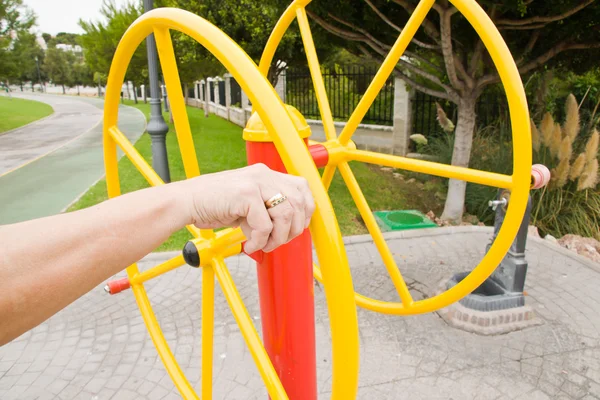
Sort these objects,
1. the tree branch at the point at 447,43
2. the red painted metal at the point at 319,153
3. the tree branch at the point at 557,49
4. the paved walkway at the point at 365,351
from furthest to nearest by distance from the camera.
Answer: the tree branch at the point at 557,49 < the tree branch at the point at 447,43 < the paved walkway at the point at 365,351 < the red painted metal at the point at 319,153

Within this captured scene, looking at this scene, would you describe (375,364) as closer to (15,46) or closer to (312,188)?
(312,188)

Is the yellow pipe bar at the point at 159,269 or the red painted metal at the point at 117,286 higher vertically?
the yellow pipe bar at the point at 159,269

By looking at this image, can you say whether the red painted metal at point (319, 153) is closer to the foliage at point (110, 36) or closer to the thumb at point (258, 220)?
the thumb at point (258, 220)

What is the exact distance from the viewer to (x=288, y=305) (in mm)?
1307

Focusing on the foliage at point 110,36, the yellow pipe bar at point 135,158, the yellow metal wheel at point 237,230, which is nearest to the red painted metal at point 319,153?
the yellow metal wheel at point 237,230

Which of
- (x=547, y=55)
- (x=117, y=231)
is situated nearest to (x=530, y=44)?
(x=547, y=55)

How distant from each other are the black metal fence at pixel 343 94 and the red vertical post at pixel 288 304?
26.9 ft

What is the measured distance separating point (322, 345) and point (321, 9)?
333 centimetres

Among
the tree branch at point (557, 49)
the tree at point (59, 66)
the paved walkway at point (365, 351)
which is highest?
the tree at point (59, 66)

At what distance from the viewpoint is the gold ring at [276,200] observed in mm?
787

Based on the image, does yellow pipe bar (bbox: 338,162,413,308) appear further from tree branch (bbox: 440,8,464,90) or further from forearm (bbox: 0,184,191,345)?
tree branch (bbox: 440,8,464,90)

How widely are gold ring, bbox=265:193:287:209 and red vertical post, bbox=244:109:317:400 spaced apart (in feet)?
1.52

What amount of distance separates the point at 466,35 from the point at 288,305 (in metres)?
4.23

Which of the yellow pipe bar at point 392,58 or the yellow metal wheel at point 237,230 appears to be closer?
the yellow metal wheel at point 237,230
